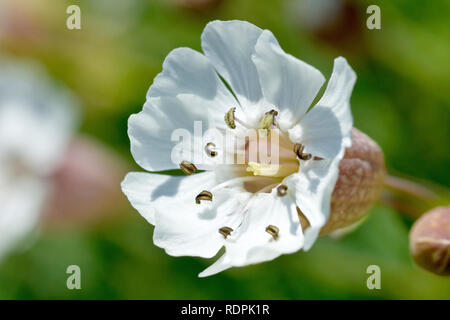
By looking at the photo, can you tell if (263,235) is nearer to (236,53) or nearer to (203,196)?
(203,196)

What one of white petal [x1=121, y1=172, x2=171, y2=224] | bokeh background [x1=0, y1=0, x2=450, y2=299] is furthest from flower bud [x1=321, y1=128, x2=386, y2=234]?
bokeh background [x1=0, y1=0, x2=450, y2=299]

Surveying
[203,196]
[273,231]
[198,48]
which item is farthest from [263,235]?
[198,48]

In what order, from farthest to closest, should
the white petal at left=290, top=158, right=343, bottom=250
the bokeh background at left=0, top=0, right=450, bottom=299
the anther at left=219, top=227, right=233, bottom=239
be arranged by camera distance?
Result: the bokeh background at left=0, top=0, right=450, bottom=299
the anther at left=219, top=227, right=233, bottom=239
the white petal at left=290, top=158, right=343, bottom=250

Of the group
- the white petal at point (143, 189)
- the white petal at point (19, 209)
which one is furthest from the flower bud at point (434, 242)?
the white petal at point (19, 209)

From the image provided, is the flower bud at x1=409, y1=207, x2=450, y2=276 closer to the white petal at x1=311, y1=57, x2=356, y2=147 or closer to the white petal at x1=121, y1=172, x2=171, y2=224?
the white petal at x1=311, y1=57, x2=356, y2=147

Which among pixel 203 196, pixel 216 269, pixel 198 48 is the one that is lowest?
pixel 216 269
